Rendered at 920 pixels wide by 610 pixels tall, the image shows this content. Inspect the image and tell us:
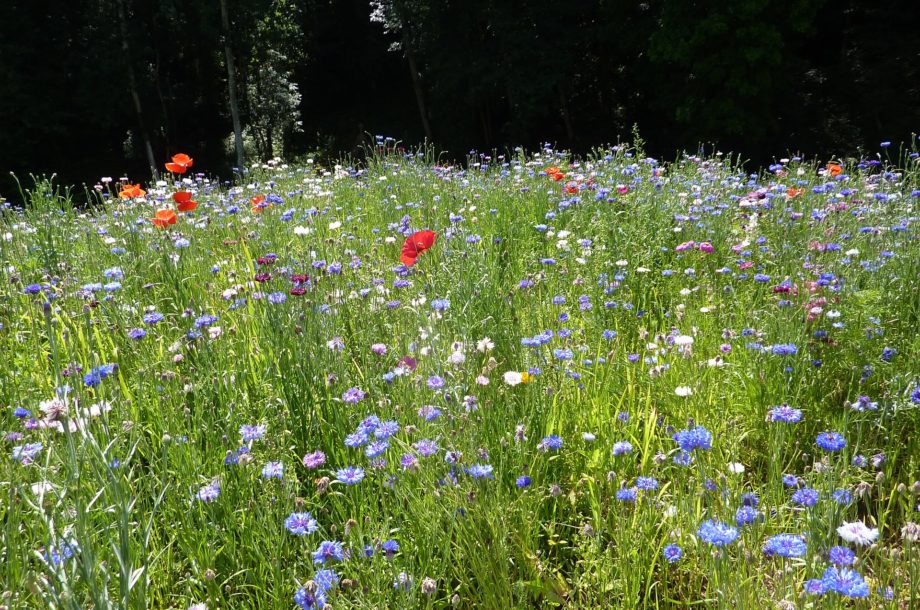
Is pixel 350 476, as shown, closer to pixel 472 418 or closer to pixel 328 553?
pixel 328 553

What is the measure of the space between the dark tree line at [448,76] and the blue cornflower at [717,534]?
14.3 metres

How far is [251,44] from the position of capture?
1975 cm

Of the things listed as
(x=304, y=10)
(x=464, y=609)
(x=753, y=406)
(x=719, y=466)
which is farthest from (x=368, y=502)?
(x=304, y=10)

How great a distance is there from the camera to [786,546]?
1.23m

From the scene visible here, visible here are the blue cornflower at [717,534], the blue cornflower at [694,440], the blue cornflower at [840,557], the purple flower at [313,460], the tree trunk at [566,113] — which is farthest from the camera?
the tree trunk at [566,113]

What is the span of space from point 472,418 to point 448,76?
1784 centimetres

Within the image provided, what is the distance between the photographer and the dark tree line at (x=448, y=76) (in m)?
14.3

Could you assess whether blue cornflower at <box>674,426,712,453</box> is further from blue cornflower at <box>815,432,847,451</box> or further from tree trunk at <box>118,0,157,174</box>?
tree trunk at <box>118,0,157,174</box>

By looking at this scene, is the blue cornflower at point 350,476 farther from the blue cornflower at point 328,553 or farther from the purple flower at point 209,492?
the purple flower at point 209,492

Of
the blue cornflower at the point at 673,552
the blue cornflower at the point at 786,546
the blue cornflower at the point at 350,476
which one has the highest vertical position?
the blue cornflower at the point at 350,476

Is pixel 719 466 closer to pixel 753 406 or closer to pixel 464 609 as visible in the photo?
pixel 753 406

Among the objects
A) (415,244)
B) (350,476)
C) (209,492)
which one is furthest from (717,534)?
(415,244)

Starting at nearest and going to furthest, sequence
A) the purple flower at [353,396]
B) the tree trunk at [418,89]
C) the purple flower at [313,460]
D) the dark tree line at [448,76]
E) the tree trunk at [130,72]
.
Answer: the purple flower at [313,460] → the purple flower at [353,396] → the dark tree line at [448,76] → the tree trunk at [130,72] → the tree trunk at [418,89]

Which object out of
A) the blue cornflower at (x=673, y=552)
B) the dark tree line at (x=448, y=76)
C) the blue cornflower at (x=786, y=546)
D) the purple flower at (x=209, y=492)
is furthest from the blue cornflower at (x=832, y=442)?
Result: the dark tree line at (x=448, y=76)
